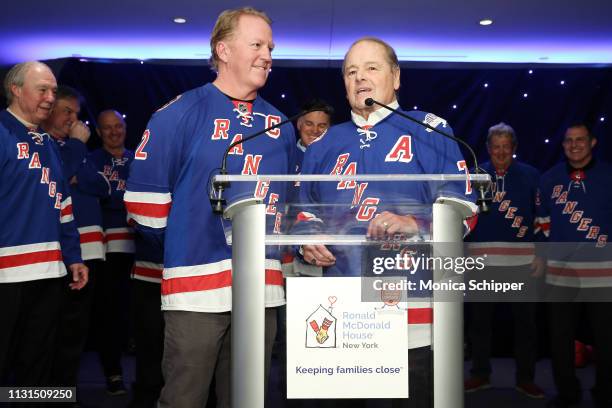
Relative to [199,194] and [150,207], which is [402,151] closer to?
[199,194]

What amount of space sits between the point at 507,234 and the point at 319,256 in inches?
151

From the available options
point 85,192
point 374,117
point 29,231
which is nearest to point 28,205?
point 29,231

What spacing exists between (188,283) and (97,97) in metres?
4.47

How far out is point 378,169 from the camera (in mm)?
2230

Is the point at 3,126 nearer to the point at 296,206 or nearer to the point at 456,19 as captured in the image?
the point at 296,206

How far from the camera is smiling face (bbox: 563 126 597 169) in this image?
4.60 meters

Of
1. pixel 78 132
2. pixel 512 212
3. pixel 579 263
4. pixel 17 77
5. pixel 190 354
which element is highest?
pixel 17 77

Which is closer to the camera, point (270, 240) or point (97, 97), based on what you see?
point (270, 240)

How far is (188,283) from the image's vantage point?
88.1 inches

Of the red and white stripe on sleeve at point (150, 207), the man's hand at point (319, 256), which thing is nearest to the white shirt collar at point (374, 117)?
the red and white stripe on sleeve at point (150, 207)

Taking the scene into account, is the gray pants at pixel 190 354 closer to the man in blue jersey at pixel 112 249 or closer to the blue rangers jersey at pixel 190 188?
the blue rangers jersey at pixel 190 188

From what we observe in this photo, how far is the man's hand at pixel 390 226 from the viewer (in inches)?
62.2

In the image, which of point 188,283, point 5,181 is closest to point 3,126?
point 5,181

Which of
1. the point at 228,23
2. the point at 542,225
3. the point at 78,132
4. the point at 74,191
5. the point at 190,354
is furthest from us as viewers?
the point at 542,225
